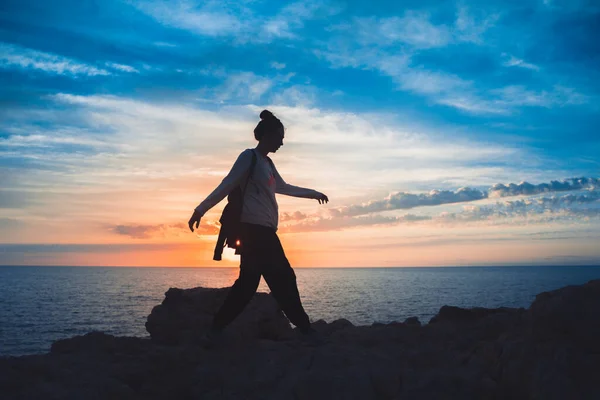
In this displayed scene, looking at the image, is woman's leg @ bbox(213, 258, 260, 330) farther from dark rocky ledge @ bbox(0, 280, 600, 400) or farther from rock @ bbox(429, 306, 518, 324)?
rock @ bbox(429, 306, 518, 324)

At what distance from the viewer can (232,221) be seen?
5.43m

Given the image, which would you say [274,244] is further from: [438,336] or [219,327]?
[438,336]

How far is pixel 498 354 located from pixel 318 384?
5.79ft

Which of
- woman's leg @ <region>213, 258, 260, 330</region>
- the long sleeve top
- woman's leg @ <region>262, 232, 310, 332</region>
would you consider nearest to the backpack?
the long sleeve top

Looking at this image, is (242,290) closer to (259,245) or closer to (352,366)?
(259,245)

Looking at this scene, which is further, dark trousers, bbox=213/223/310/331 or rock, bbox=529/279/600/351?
dark trousers, bbox=213/223/310/331

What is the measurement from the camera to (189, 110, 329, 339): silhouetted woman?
17.8ft

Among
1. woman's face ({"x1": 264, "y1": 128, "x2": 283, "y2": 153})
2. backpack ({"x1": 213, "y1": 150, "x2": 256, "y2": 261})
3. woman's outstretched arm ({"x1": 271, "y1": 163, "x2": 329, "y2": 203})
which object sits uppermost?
woman's face ({"x1": 264, "y1": 128, "x2": 283, "y2": 153})

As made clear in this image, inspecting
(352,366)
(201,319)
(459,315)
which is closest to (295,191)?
(201,319)

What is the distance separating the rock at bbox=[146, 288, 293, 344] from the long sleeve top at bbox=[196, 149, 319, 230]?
Result: 168 centimetres

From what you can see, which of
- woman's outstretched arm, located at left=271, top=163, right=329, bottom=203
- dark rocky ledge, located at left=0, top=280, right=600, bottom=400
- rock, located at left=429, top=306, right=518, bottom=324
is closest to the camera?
dark rocky ledge, located at left=0, top=280, right=600, bottom=400

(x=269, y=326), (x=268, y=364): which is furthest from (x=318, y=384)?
(x=269, y=326)

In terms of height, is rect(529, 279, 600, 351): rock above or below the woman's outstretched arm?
below

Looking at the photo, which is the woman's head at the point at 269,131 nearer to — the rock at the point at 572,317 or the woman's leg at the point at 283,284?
the woman's leg at the point at 283,284
